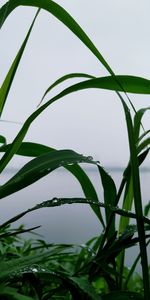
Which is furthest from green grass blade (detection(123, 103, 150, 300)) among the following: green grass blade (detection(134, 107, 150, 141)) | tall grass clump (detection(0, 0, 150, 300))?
green grass blade (detection(134, 107, 150, 141))

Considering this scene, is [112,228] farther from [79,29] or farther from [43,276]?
[79,29]

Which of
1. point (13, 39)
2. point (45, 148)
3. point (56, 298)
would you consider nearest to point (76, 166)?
point (45, 148)

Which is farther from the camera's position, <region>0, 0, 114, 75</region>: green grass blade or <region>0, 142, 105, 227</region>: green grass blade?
<region>0, 142, 105, 227</region>: green grass blade

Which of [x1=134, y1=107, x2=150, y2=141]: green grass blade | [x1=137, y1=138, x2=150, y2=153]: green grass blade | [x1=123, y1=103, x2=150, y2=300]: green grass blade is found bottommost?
[x1=123, y1=103, x2=150, y2=300]: green grass blade

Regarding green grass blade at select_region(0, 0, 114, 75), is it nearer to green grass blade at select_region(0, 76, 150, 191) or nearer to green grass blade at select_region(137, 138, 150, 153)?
green grass blade at select_region(0, 76, 150, 191)

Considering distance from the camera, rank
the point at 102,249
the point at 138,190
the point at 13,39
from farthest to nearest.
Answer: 1. the point at 13,39
2. the point at 102,249
3. the point at 138,190

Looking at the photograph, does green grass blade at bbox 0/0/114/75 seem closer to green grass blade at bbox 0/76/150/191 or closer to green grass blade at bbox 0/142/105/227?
green grass blade at bbox 0/76/150/191

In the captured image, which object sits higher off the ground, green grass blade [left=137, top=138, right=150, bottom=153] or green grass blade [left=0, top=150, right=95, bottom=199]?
green grass blade [left=137, top=138, right=150, bottom=153]

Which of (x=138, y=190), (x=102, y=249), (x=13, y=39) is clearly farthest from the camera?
(x=13, y=39)

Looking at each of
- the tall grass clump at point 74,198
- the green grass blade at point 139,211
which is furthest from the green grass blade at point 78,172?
Answer: the green grass blade at point 139,211
